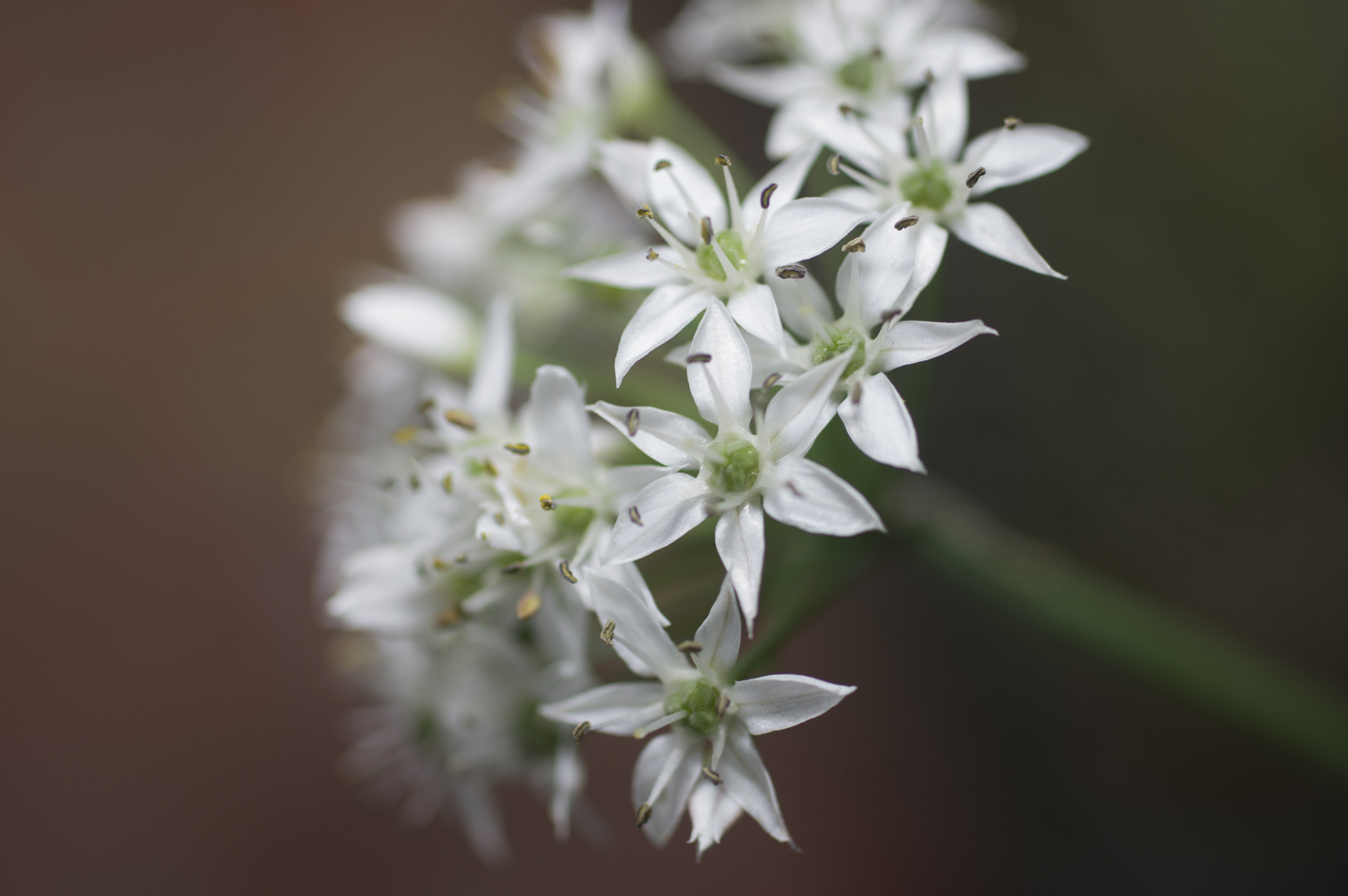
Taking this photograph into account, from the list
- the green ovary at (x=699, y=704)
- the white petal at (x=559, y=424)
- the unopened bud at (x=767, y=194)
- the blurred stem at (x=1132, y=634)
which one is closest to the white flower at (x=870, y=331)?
the unopened bud at (x=767, y=194)

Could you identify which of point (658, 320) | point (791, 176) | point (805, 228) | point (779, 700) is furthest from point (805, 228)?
point (779, 700)

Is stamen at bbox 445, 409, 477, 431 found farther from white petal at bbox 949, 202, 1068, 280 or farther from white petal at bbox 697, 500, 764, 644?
white petal at bbox 949, 202, 1068, 280

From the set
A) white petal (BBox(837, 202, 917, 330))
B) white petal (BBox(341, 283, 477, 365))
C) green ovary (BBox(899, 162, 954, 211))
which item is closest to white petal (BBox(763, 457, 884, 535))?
white petal (BBox(837, 202, 917, 330))

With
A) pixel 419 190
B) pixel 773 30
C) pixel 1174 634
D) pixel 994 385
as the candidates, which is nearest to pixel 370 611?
pixel 773 30

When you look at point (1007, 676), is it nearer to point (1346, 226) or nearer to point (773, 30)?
point (1346, 226)

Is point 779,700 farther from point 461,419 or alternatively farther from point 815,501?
point 461,419

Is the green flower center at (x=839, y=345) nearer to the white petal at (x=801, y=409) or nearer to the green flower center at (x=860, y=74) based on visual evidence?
the white petal at (x=801, y=409)

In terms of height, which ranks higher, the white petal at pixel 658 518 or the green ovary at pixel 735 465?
the green ovary at pixel 735 465
